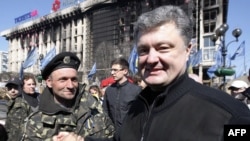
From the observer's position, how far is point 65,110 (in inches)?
115

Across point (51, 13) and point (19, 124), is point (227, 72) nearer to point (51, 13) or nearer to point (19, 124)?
point (19, 124)

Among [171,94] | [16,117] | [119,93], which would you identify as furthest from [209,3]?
[171,94]

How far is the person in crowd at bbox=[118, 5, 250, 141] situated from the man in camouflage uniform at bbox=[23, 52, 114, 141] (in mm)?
1111

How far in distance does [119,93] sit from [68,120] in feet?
8.44

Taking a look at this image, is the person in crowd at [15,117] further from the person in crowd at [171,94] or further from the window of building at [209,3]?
the window of building at [209,3]

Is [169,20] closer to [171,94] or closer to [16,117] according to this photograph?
[171,94]

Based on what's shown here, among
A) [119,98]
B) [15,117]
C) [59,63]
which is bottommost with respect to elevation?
[15,117]

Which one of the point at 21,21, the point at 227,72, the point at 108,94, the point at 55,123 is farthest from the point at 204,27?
the point at 21,21

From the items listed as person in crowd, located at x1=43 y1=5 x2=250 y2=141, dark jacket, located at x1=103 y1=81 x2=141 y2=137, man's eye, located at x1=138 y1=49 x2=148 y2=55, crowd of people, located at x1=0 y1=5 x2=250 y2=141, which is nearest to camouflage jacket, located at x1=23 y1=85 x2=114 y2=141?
crowd of people, located at x1=0 y1=5 x2=250 y2=141

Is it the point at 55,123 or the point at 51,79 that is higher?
the point at 51,79

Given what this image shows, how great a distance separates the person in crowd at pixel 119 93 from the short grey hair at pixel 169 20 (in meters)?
3.61

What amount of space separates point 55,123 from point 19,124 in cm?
252

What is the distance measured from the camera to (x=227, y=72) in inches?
514

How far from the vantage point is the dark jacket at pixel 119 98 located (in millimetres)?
5351
